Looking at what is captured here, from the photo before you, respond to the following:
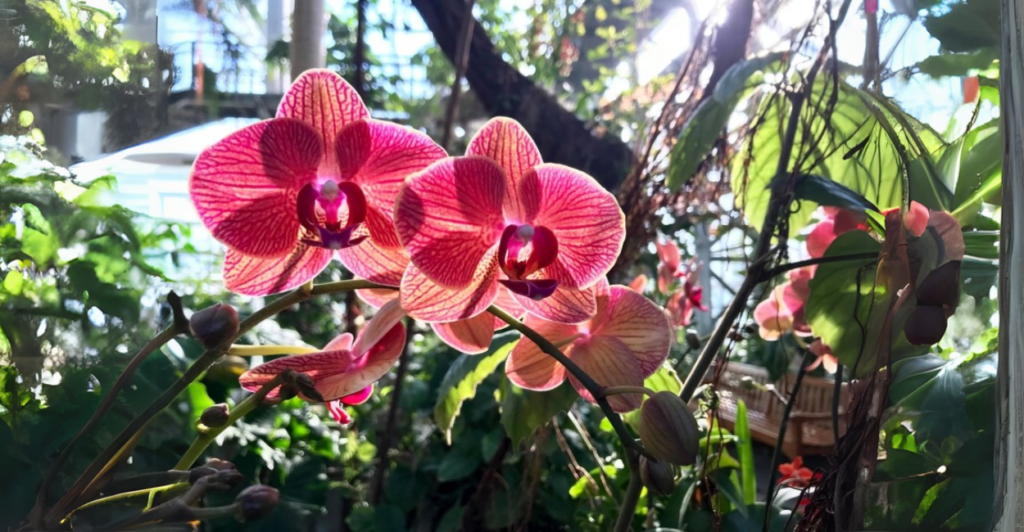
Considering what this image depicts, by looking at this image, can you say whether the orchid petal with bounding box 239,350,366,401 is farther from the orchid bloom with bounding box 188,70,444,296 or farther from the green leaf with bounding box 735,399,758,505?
the green leaf with bounding box 735,399,758,505

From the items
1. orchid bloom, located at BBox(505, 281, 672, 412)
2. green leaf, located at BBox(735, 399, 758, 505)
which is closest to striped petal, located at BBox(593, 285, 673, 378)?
orchid bloom, located at BBox(505, 281, 672, 412)

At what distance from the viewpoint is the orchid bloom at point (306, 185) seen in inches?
10.0

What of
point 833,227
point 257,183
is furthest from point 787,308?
point 257,183

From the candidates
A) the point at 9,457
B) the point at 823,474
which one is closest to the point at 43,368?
the point at 9,457

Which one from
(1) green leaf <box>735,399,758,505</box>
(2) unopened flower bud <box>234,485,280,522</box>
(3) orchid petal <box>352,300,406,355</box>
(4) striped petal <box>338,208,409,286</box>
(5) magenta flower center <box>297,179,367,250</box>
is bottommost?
(1) green leaf <box>735,399,758,505</box>

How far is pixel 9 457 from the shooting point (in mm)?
243

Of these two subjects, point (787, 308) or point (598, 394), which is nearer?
point (598, 394)

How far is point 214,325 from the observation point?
23cm

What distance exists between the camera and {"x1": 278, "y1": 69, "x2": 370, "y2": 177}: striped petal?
0.26 meters

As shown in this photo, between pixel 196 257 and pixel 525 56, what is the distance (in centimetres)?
116

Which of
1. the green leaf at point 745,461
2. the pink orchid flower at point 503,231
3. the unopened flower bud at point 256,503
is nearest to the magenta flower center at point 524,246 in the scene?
the pink orchid flower at point 503,231

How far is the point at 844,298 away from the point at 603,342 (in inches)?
4.0

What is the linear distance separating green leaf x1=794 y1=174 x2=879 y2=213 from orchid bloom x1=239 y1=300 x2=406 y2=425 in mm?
175

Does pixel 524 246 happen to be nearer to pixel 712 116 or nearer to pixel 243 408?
pixel 243 408
